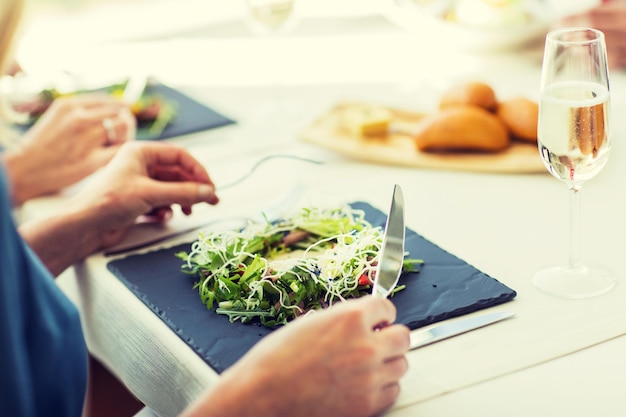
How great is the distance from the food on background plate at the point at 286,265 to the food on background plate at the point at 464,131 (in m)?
0.31

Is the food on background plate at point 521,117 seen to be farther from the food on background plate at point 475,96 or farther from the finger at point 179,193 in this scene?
the finger at point 179,193

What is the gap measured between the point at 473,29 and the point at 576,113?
1057mm

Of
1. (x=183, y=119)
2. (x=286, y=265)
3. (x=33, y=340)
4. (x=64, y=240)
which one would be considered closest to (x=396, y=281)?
(x=286, y=265)

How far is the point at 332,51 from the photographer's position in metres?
2.22

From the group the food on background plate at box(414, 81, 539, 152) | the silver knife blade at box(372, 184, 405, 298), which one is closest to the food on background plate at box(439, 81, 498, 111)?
the food on background plate at box(414, 81, 539, 152)

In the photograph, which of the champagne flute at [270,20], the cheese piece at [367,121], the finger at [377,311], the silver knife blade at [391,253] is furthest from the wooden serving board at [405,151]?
the finger at [377,311]

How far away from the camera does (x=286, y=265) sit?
105 cm

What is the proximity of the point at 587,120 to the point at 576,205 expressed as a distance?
0.12m

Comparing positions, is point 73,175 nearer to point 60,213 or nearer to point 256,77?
point 60,213

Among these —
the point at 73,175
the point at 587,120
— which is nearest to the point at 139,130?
the point at 73,175

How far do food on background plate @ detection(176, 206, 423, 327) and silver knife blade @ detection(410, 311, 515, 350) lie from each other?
88mm

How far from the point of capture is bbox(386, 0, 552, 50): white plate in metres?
1.99

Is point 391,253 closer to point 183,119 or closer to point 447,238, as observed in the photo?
point 447,238

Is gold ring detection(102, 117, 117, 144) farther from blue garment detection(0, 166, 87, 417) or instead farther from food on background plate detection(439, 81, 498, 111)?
blue garment detection(0, 166, 87, 417)
